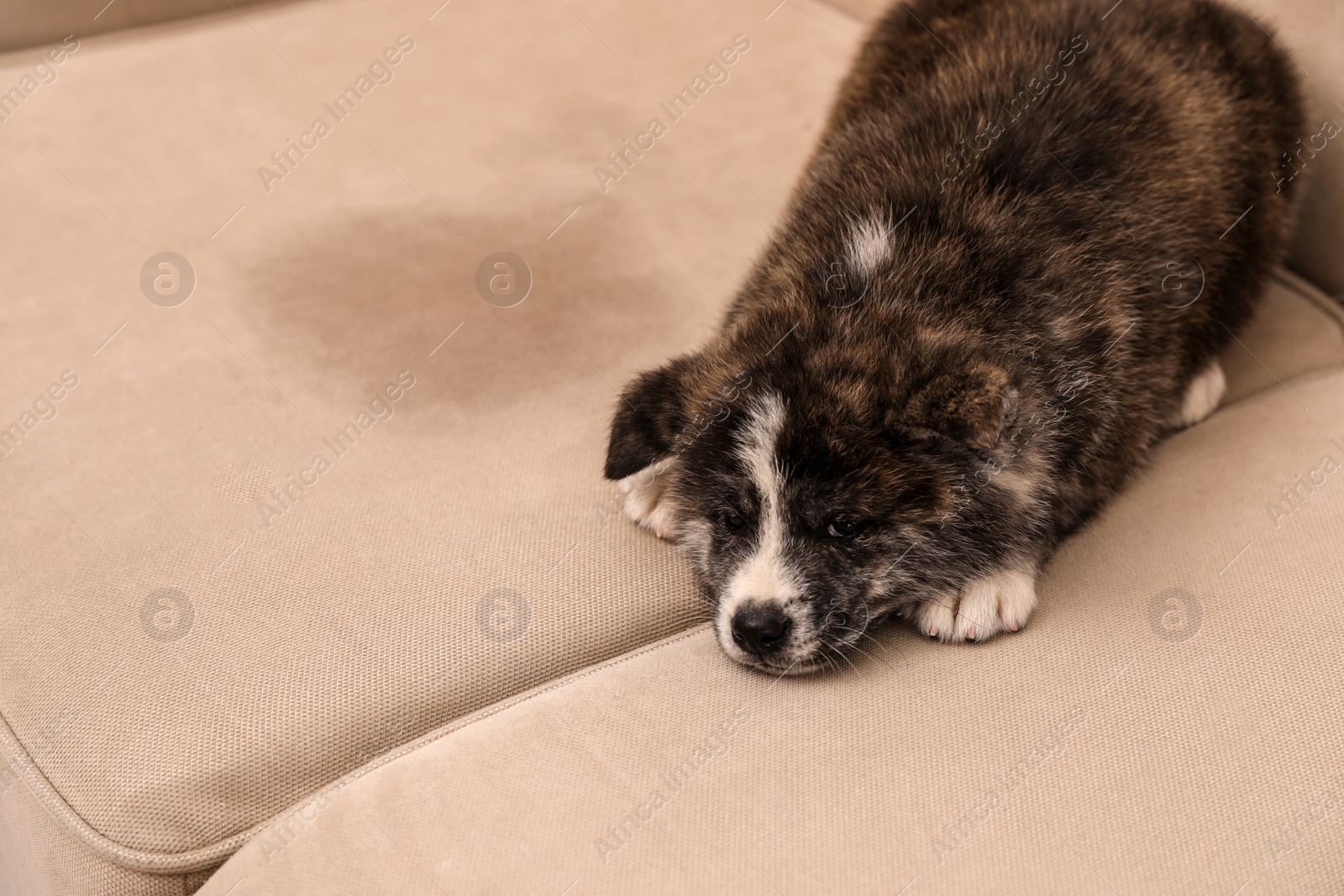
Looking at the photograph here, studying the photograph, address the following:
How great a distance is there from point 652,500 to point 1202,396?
1.17 meters

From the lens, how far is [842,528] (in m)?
1.61

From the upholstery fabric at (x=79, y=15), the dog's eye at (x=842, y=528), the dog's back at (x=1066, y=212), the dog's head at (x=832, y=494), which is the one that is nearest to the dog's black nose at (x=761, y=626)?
the dog's head at (x=832, y=494)

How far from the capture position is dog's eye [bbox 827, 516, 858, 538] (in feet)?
5.24

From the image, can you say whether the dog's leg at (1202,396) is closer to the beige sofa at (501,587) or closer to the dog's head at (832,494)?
the beige sofa at (501,587)

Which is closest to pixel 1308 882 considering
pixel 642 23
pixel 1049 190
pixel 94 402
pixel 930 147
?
pixel 1049 190

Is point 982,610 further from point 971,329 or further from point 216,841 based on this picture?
point 216,841

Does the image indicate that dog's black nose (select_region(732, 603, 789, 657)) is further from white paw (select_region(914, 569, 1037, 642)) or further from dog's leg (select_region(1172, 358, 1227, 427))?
dog's leg (select_region(1172, 358, 1227, 427))

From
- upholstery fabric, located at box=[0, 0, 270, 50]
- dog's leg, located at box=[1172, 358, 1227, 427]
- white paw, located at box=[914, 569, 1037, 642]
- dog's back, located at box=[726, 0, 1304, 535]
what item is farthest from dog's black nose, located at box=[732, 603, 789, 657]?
upholstery fabric, located at box=[0, 0, 270, 50]

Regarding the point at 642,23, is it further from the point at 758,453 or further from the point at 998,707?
the point at 998,707

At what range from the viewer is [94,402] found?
2084mm

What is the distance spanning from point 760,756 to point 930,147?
115cm

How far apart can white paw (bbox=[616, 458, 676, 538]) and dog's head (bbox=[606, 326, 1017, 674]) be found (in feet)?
0.53

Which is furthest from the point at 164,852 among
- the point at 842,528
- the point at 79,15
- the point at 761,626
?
the point at 79,15

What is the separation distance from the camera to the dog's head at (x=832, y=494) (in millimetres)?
1570
